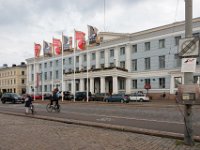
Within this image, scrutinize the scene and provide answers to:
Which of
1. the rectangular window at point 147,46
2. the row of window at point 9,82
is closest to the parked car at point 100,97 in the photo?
the rectangular window at point 147,46

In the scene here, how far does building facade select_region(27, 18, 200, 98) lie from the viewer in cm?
5000

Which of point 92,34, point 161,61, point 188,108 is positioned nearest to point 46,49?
point 92,34

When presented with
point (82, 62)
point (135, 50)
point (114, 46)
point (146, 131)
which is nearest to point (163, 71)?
point (135, 50)

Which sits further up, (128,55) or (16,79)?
(128,55)

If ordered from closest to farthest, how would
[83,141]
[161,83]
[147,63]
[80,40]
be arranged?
1. [83,141]
2. [80,40]
3. [161,83]
4. [147,63]

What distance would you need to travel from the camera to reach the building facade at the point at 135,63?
50.0 m

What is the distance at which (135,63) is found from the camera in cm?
5756

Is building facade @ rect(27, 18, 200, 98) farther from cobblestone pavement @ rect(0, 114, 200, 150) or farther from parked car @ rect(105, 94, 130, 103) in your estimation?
cobblestone pavement @ rect(0, 114, 200, 150)

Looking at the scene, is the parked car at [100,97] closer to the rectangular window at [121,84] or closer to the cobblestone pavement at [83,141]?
the rectangular window at [121,84]

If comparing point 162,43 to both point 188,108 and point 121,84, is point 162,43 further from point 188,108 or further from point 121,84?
point 188,108

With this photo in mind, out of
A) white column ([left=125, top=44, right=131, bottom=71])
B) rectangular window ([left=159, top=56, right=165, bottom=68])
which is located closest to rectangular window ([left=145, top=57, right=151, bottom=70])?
rectangular window ([left=159, top=56, right=165, bottom=68])

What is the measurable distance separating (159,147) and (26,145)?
400cm

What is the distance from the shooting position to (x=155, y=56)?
53.2 m

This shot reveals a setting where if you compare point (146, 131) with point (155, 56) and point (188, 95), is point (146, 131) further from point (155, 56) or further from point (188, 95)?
point (155, 56)
